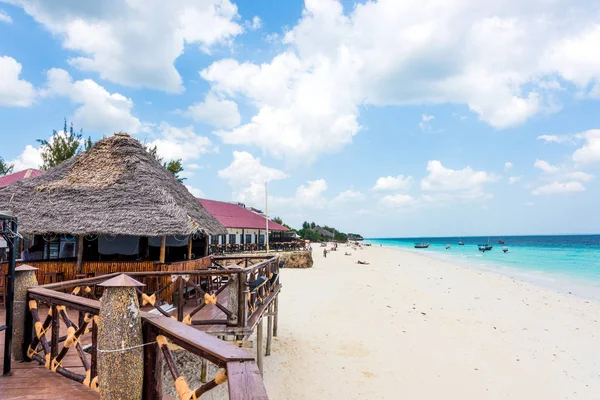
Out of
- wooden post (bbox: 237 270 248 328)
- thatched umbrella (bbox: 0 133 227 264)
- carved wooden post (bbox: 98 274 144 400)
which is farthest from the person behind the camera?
thatched umbrella (bbox: 0 133 227 264)

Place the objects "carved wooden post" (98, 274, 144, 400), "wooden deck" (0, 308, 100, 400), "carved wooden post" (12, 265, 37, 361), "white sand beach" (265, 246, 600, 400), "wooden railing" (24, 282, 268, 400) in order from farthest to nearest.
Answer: "white sand beach" (265, 246, 600, 400) < "carved wooden post" (12, 265, 37, 361) < "wooden deck" (0, 308, 100, 400) < "carved wooden post" (98, 274, 144, 400) < "wooden railing" (24, 282, 268, 400)

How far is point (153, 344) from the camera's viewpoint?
108 inches

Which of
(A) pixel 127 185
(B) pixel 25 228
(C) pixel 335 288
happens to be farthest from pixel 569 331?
(B) pixel 25 228

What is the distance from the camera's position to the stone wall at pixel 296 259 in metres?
26.1

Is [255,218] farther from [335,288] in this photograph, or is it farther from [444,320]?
[444,320]

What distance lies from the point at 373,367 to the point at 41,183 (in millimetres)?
11628

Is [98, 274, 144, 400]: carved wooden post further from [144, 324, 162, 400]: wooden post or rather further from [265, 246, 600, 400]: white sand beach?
[265, 246, 600, 400]: white sand beach

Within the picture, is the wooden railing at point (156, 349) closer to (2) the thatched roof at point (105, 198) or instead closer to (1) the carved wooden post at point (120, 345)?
(1) the carved wooden post at point (120, 345)

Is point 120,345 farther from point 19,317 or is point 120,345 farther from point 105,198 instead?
point 105,198

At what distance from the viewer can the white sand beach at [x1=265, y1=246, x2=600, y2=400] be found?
7632mm

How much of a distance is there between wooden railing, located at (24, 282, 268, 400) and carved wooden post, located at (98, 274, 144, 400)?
6 centimetres

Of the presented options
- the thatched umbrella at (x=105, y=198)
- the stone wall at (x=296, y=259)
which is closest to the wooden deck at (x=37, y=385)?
the thatched umbrella at (x=105, y=198)

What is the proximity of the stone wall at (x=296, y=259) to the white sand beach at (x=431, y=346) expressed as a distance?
Answer: 7.88m

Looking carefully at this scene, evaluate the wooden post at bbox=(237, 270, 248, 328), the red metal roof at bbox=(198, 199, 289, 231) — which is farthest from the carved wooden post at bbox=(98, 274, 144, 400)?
the red metal roof at bbox=(198, 199, 289, 231)
